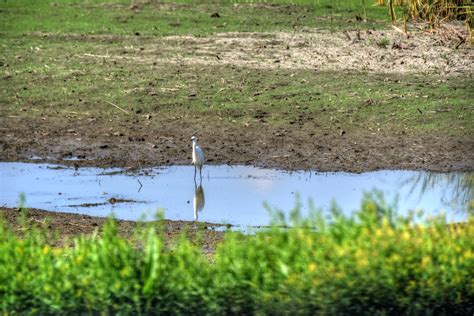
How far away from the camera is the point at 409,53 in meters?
17.2

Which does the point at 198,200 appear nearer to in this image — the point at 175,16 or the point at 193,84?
the point at 193,84

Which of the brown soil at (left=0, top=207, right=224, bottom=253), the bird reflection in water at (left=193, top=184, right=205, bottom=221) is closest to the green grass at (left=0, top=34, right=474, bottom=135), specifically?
the bird reflection in water at (left=193, top=184, right=205, bottom=221)

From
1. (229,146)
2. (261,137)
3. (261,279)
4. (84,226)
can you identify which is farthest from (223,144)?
(261,279)

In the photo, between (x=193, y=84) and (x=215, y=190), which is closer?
(x=215, y=190)

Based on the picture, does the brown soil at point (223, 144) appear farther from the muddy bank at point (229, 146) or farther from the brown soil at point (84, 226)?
the brown soil at point (84, 226)

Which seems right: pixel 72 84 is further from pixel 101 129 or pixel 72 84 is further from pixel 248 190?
pixel 248 190

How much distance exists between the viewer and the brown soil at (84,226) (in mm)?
9788

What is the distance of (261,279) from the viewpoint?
666 cm

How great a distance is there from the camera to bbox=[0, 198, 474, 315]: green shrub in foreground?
6.55m

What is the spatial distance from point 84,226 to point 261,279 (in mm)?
3803

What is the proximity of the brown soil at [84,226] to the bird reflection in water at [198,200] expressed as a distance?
1.67ft

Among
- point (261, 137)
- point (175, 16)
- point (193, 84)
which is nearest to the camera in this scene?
point (261, 137)

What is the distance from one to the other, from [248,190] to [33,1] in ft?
Answer: 35.8

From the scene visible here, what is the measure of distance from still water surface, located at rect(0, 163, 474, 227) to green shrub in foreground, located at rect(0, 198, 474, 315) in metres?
3.63
